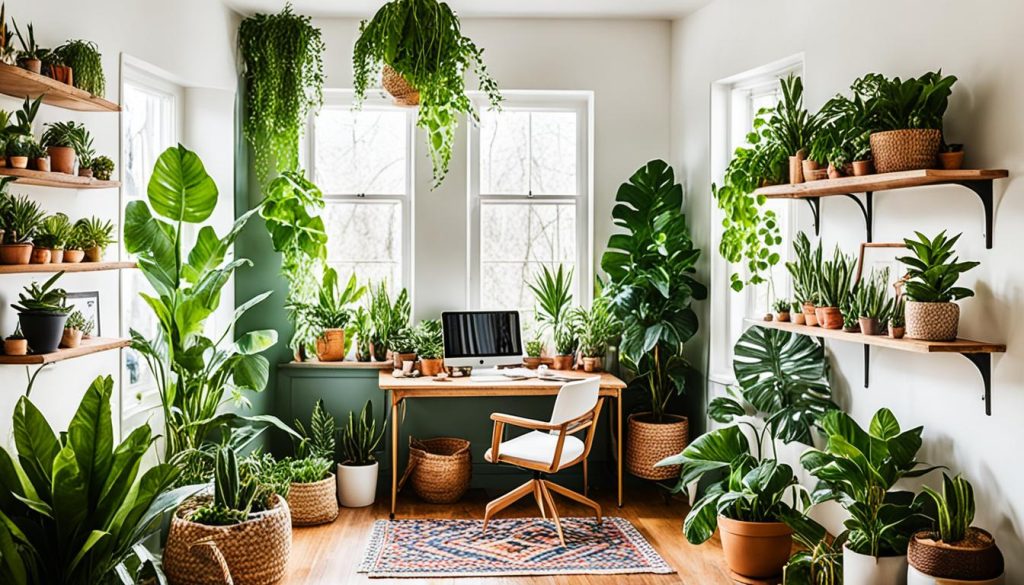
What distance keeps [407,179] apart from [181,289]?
192 centimetres

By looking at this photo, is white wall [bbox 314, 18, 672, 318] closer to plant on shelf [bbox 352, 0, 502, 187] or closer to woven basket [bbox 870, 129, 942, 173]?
plant on shelf [bbox 352, 0, 502, 187]

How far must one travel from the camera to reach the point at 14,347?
281 centimetres

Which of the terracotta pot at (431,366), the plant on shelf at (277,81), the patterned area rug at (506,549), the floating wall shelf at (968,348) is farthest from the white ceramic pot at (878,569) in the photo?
the plant on shelf at (277,81)

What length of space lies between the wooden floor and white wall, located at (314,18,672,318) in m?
1.24

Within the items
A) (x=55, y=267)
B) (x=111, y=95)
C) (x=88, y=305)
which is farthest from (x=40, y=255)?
(x=111, y=95)

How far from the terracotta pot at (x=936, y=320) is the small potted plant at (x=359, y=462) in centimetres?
306

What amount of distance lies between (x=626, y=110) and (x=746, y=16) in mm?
1044

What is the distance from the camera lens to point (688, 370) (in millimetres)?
5223

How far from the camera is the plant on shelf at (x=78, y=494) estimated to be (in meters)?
2.69

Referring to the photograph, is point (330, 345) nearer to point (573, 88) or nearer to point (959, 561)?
point (573, 88)

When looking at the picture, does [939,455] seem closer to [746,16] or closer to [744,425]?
Result: [744,425]

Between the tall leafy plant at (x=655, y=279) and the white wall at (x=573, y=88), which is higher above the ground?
the white wall at (x=573, y=88)

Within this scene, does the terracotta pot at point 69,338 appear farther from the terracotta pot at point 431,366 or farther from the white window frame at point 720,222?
the white window frame at point 720,222

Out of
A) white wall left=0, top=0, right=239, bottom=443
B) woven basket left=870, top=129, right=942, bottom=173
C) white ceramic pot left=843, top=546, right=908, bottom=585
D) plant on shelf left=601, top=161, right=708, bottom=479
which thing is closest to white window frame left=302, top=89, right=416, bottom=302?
white wall left=0, top=0, right=239, bottom=443
